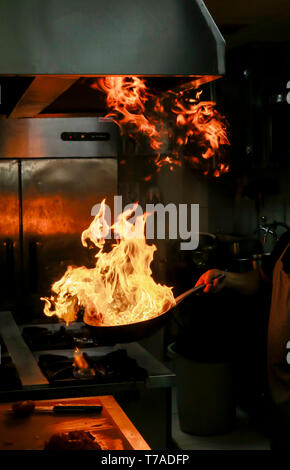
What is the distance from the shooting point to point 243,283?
Answer: 284 centimetres

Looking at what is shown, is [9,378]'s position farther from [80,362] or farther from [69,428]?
[69,428]

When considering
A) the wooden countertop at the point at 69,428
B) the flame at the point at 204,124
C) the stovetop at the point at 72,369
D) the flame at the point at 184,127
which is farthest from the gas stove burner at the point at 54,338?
the flame at the point at 204,124

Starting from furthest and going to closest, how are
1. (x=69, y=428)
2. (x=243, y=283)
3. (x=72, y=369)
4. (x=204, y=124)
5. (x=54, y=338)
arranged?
(x=204, y=124) < (x=54, y=338) < (x=243, y=283) < (x=72, y=369) < (x=69, y=428)

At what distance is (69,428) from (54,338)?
3.82 ft

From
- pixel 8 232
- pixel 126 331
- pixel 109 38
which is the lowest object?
pixel 126 331

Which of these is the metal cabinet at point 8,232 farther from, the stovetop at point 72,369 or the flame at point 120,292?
the flame at point 120,292

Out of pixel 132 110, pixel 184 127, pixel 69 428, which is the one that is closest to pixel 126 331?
pixel 69 428

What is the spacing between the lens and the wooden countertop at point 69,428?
5.85 feet

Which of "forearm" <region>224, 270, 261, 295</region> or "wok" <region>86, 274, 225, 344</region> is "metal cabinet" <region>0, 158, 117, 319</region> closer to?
"forearm" <region>224, 270, 261, 295</region>

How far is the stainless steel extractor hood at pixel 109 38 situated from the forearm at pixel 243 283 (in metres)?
1.45

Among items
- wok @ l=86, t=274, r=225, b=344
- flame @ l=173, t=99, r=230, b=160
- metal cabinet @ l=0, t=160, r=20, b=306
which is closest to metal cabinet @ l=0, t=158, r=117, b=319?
metal cabinet @ l=0, t=160, r=20, b=306
